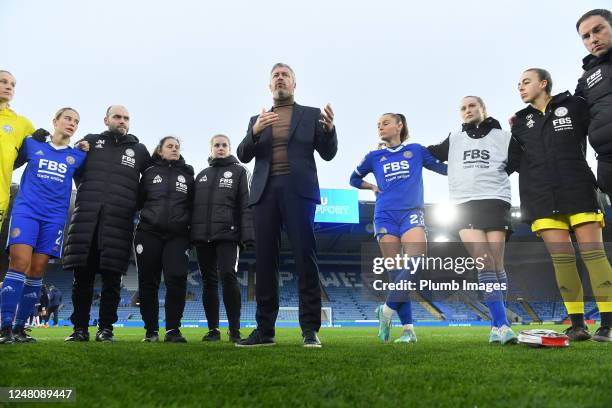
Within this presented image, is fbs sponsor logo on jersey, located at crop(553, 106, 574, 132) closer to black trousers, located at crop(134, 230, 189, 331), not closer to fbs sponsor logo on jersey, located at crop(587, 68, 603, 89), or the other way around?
fbs sponsor logo on jersey, located at crop(587, 68, 603, 89)

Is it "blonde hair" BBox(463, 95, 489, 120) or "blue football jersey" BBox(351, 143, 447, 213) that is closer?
"blonde hair" BBox(463, 95, 489, 120)

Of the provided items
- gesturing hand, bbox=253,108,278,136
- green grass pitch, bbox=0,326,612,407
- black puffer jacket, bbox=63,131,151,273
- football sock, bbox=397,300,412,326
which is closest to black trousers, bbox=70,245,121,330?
black puffer jacket, bbox=63,131,151,273

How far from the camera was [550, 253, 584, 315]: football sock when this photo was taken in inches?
151

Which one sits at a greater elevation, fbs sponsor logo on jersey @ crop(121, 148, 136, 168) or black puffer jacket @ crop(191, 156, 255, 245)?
fbs sponsor logo on jersey @ crop(121, 148, 136, 168)

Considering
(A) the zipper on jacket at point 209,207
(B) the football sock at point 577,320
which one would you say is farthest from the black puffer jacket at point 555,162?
(A) the zipper on jacket at point 209,207

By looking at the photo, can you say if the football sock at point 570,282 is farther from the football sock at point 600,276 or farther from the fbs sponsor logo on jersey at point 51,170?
the fbs sponsor logo on jersey at point 51,170

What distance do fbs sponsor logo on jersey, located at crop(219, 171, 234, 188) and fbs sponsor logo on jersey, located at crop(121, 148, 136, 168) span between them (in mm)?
918

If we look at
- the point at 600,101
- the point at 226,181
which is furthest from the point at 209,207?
the point at 600,101

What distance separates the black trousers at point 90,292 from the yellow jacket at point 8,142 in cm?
89

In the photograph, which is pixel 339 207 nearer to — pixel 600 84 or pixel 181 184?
pixel 181 184

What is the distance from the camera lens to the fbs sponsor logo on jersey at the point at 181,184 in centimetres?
472

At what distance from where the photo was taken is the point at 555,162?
3791mm

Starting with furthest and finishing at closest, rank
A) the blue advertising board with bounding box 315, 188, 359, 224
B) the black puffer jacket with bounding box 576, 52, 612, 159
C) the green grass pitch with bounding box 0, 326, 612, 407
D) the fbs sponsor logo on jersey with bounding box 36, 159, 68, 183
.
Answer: the blue advertising board with bounding box 315, 188, 359, 224
the fbs sponsor logo on jersey with bounding box 36, 159, 68, 183
the black puffer jacket with bounding box 576, 52, 612, 159
the green grass pitch with bounding box 0, 326, 612, 407

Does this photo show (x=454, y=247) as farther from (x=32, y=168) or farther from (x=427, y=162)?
(x=32, y=168)
